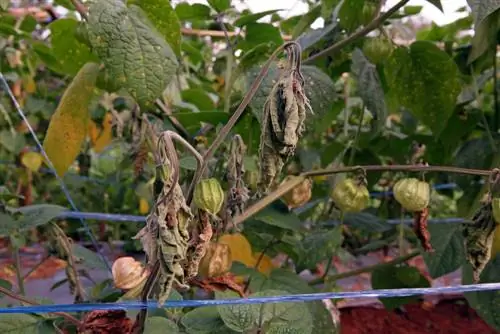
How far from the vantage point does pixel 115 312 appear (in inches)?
30.1

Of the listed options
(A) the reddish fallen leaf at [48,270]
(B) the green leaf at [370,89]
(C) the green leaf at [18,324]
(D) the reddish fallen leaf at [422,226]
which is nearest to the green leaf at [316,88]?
(B) the green leaf at [370,89]

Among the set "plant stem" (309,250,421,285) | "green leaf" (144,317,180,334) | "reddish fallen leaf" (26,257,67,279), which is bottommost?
"reddish fallen leaf" (26,257,67,279)

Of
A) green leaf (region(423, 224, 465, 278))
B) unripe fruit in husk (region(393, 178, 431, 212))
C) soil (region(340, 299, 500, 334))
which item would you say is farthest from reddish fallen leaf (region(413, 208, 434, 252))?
soil (region(340, 299, 500, 334))

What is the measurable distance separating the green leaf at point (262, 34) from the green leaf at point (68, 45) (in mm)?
265

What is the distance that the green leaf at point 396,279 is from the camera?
3.82ft

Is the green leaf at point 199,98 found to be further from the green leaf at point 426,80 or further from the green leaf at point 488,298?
the green leaf at point 488,298

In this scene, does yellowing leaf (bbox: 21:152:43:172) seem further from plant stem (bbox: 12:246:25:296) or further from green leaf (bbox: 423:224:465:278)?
green leaf (bbox: 423:224:465:278)

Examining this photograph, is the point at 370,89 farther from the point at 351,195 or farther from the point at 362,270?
the point at 362,270

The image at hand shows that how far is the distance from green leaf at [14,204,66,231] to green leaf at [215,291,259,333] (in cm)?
33

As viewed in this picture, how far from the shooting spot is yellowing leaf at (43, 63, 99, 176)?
0.83 m

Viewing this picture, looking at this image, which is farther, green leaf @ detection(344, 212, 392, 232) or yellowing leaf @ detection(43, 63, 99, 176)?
green leaf @ detection(344, 212, 392, 232)

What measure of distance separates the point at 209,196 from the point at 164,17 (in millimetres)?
252

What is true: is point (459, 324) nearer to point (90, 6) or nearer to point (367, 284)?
point (367, 284)

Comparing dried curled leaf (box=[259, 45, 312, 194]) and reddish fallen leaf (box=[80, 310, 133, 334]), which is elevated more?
dried curled leaf (box=[259, 45, 312, 194])
